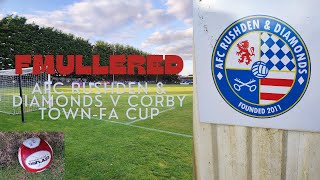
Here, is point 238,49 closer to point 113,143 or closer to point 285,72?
point 285,72

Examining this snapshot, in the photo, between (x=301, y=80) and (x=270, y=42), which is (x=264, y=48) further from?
(x=301, y=80)

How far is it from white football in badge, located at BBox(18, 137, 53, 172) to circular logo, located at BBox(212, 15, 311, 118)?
225 cm

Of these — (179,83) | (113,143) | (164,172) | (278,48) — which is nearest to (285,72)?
(278,48)

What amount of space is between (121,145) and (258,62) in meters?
3.18

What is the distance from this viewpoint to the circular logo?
1644 millimetres

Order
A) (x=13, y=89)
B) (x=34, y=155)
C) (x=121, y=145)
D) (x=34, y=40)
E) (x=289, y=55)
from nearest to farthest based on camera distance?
(x=289, y=55)
(x=34, y=155)
(x=121, y=145)
(x=13, y=89)
(x=34, y=40)

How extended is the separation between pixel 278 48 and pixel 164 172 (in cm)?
221

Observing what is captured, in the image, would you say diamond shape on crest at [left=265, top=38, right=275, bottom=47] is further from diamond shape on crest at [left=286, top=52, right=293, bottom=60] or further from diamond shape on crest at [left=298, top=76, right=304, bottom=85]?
diamond shape on crest at [left=298, top=76, right=304, bottom=85]

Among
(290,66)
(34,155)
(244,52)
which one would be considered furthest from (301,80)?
(34,155)

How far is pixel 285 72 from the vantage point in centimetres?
168

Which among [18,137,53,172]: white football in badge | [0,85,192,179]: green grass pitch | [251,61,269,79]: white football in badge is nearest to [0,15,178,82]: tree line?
[0,85,192,179]: green grass pitch

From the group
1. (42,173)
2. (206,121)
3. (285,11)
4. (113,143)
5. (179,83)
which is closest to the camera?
(285,11)

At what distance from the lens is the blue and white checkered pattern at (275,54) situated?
1656 millimetres

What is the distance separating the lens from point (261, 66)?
5.60 feet
